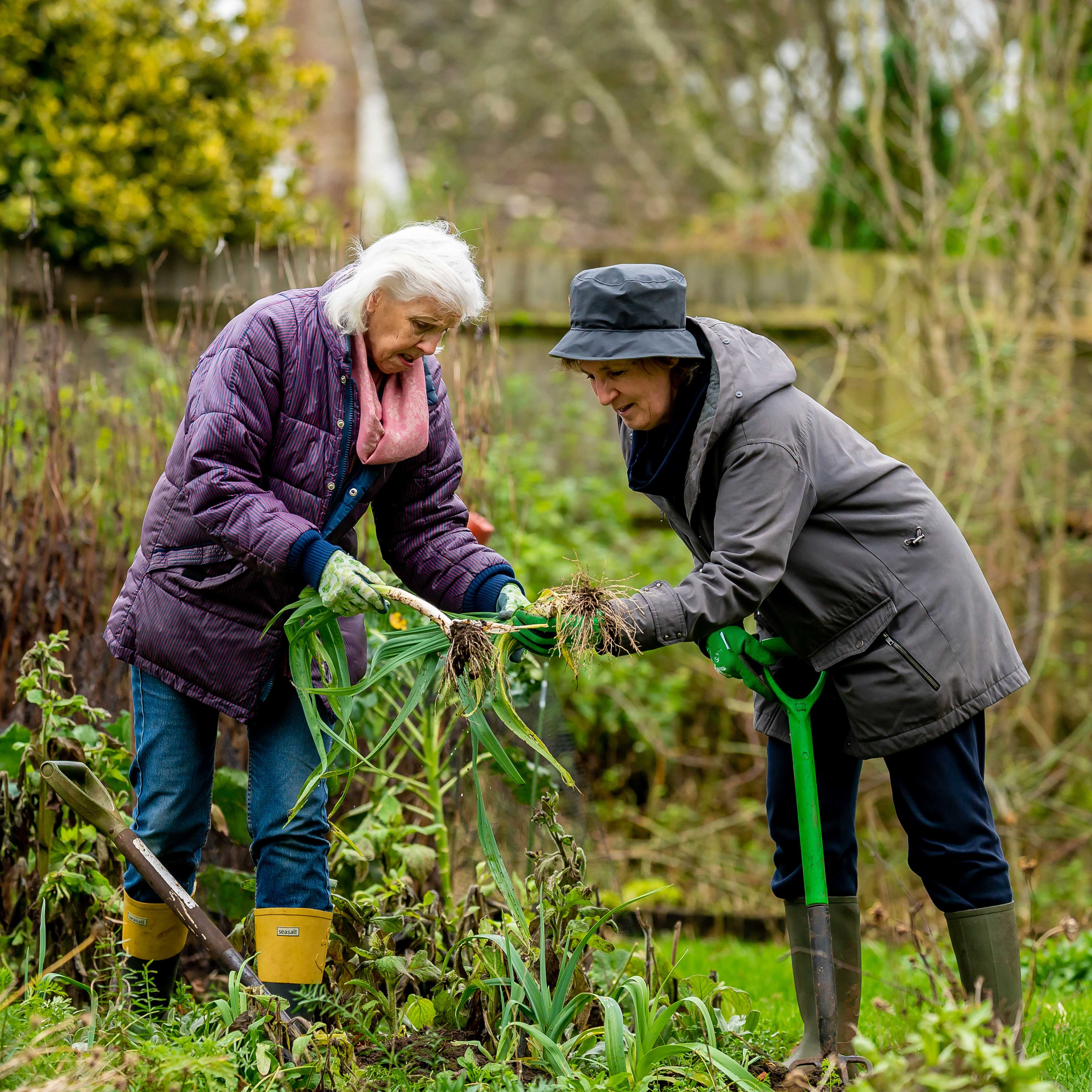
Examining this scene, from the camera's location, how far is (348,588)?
2.39 m

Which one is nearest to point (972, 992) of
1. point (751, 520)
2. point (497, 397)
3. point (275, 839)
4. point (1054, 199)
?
point (751, 520)

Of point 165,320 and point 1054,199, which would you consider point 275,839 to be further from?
point 1054,199

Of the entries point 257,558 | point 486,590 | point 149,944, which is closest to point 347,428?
point 257,558

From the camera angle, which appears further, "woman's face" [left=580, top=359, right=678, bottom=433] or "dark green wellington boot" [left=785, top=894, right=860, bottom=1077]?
"dark green wellington boot" [left=785, top=894, right=860, bottom=1077]

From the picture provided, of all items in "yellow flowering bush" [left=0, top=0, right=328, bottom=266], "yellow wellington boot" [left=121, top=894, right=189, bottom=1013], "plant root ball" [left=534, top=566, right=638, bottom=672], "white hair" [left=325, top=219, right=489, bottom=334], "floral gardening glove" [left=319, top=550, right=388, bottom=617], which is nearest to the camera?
"plant root ball" [left=534, top=566, right=638, bottom=672]

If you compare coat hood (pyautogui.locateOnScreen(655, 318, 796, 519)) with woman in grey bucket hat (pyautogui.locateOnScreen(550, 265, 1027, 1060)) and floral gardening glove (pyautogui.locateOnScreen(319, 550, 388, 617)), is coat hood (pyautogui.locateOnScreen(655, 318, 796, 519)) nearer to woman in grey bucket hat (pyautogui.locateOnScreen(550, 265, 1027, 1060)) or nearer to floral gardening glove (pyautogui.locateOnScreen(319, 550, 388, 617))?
woman in grey bucket hat (pyautogui.locateOnScreen(550, 265, 1027, 1060))

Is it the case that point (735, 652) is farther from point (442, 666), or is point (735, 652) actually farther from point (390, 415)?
point (390, 415)

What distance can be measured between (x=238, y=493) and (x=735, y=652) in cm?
108

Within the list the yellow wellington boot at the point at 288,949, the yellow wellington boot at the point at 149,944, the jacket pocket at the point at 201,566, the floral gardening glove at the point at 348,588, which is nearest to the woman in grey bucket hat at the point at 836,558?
the floral gardening glove at the point at 348,588

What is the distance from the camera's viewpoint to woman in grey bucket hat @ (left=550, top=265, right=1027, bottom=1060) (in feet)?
7.75

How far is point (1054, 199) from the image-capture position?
5.77 metres

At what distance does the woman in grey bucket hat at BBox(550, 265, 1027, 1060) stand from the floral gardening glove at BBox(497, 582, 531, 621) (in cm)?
35

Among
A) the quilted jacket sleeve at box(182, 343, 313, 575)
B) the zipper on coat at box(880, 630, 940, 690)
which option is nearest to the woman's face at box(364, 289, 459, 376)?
the quilted jacket sleeve at box(182, 343, 313, 575)

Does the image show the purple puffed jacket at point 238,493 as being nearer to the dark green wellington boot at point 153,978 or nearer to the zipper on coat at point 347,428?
the zipper on coat at point 347,428
